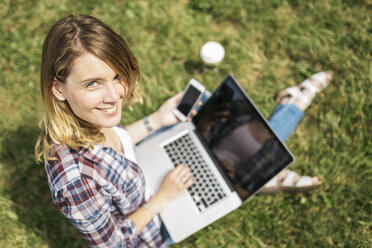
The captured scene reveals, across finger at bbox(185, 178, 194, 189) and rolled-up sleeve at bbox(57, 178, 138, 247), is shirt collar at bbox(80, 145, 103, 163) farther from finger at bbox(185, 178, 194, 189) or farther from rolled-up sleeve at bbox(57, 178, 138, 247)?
finger at bbox(185, 178, 194, 189)

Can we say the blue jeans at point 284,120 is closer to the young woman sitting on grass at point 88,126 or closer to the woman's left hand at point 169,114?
the woman's left hand at point 169,114

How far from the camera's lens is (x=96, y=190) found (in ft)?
5.68

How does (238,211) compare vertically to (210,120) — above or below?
below

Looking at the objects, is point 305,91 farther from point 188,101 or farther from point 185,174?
point 185,174

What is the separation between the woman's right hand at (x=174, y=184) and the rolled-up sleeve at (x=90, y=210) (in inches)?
21.8

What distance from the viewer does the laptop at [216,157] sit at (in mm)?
2266

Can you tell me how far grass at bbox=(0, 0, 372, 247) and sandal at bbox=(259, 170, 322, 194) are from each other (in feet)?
→ 0.53

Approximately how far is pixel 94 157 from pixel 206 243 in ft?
6.48

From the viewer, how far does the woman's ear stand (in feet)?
5.27

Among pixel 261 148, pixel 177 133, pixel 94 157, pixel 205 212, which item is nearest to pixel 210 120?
pixel 177 133

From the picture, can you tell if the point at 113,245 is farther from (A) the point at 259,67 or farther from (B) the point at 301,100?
(A) the point at 259,67

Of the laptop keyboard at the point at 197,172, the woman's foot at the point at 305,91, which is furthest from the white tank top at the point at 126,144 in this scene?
the woman's foot at the point at 305,91

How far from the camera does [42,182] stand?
3.34 m

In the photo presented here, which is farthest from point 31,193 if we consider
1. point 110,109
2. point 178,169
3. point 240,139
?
point 240,139
